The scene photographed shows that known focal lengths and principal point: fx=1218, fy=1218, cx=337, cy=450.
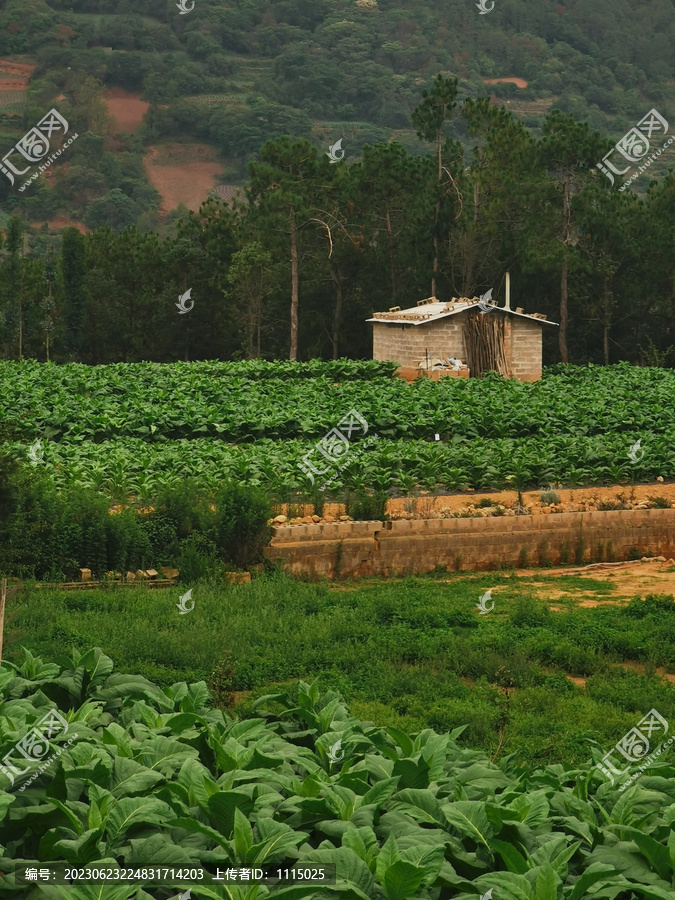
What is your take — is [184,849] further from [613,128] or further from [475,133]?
[613,128]

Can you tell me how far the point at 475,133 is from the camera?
4978 centimetres

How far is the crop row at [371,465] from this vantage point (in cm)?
1859

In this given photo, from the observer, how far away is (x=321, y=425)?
2559 cm

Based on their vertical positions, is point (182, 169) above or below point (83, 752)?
above

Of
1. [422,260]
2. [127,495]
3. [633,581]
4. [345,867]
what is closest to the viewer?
[345,867]

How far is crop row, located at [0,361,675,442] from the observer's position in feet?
83.4

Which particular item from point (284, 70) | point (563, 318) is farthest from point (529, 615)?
point (284, 70)

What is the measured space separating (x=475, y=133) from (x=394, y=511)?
115 feet

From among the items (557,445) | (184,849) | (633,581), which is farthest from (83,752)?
(557,445)

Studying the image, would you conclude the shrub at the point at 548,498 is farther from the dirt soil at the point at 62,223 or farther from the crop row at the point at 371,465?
the dirt soil at the point at 62,223
